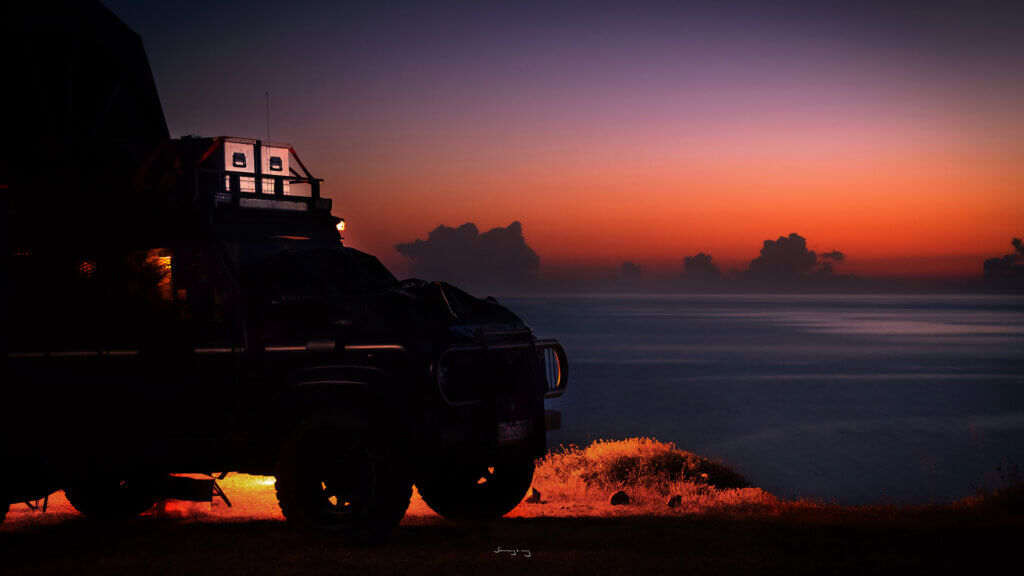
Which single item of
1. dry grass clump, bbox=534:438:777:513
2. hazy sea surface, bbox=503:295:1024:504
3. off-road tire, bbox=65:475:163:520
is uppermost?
off-road tire, bbox=65:475:163:520

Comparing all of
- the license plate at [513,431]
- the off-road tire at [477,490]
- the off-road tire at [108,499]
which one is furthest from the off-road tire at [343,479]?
the off-road tire at [108,499]

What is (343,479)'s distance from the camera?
261 inches

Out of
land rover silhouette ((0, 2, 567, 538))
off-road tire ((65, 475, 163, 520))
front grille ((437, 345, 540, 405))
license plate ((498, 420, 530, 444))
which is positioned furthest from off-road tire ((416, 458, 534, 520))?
off-road tire ((65, 475, 163, 520))

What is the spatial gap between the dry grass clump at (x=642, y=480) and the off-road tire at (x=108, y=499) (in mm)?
4993

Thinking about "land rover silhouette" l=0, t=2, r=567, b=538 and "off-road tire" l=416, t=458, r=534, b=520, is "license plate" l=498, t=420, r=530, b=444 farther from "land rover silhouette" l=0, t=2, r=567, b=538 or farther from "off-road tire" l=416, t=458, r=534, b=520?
"off-road tire" l=416, t=458, r=534, b=520

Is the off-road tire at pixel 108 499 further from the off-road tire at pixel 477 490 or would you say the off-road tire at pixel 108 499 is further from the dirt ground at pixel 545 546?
the off-road tire at pixel 477 490

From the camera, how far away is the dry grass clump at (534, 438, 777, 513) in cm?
1195

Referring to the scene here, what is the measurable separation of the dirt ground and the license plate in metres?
0.86

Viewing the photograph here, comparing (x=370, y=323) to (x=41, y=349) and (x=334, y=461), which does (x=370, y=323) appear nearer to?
(x=334, y=461)

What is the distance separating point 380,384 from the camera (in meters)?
6.31

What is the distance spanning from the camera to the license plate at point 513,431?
6.68 meters

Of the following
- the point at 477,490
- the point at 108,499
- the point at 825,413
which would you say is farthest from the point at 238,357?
the point at 825,413

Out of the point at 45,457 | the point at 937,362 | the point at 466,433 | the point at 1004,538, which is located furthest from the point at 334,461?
the point at 937,362

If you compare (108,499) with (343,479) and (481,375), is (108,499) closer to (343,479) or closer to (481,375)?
(343,479)
